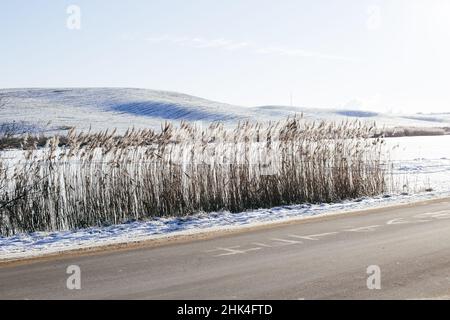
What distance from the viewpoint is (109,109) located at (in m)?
83.4

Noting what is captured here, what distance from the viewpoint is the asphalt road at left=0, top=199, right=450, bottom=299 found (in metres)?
6.21

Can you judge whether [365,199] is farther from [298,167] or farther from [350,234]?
[350,234]

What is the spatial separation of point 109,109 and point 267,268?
258 feet

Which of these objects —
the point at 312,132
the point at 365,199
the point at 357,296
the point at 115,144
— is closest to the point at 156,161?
the point at 115,144

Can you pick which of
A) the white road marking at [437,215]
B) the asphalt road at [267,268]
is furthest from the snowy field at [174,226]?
the white road marking at [437,215]

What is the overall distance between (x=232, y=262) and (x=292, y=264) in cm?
83

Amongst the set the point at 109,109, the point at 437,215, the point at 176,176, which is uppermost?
the point at 109,109

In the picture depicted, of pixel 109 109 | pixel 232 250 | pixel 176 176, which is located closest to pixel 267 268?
pixel 232 250

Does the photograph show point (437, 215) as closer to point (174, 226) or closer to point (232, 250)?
point (232, 250)

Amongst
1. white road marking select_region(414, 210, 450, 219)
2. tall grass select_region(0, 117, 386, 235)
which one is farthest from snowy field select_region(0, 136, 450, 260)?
white road marking select_region(414, 210, 450, 219)

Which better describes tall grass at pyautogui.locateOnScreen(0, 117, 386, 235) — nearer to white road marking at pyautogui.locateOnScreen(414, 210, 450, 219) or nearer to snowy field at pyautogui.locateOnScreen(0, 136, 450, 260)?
snowy field at pyautogui.locateOnScreen(0, 136, 450, 260)

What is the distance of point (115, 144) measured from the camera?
13594mm

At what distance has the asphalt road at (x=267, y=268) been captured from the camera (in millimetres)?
6207

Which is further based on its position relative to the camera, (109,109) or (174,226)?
(109,109)
